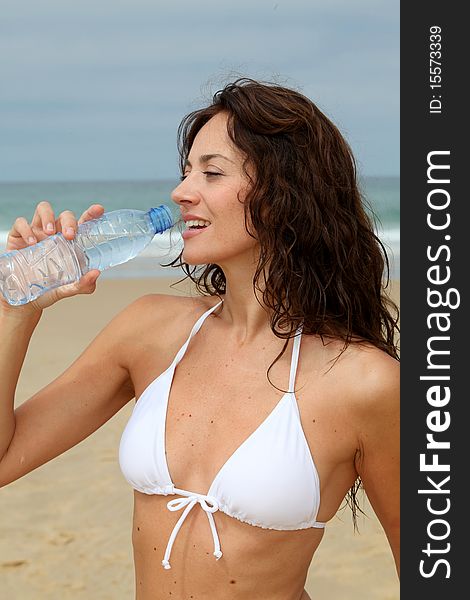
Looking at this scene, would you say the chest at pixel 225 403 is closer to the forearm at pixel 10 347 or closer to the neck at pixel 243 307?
the neck at pixel 243 307

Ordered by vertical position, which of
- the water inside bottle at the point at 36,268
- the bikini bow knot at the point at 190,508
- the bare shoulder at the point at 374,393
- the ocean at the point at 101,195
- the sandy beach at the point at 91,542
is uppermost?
the ocean at the point at 101,195

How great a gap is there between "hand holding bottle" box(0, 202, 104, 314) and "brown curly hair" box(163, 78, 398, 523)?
443 millimetres

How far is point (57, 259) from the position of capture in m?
2.97

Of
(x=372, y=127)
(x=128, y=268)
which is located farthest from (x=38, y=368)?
(x=372, y=127)

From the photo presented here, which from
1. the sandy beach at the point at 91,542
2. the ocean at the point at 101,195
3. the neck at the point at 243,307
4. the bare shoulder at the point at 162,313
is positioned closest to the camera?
the neck at the point at 243,307

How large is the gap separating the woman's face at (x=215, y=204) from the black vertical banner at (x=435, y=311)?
0.46m

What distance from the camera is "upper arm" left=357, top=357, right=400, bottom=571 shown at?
102 inches

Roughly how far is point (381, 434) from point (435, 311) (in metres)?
0.42

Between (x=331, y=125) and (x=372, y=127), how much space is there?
35.6 meters

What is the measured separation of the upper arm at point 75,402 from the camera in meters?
2.83

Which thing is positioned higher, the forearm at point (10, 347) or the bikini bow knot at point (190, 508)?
the forearm at point (10, 347)

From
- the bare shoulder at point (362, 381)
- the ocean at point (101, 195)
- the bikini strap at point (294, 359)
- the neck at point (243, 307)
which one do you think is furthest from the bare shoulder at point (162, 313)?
the ocean at point (101, 195)

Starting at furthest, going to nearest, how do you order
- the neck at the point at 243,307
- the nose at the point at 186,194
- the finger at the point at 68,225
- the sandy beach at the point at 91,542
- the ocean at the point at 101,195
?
the ocean at the point at 101,195 → the sandy beach at the point at 91,542 → the neck at the point at 243,307 → the nose at the point at 186,194 → the finger at the point at 68,225

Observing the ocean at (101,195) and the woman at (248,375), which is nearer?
the woman at (248,375)
